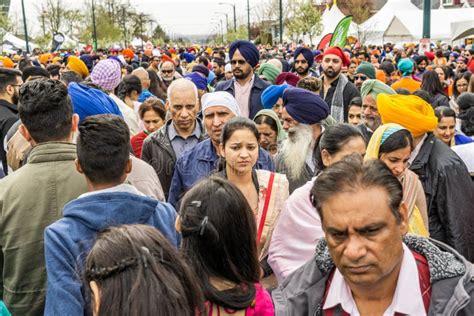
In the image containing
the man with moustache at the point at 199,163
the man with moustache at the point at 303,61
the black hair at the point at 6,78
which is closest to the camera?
the man with moustache at the point at 199,163

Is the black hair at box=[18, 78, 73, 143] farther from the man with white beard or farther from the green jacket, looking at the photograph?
the man with white beard

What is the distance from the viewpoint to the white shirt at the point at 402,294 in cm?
221

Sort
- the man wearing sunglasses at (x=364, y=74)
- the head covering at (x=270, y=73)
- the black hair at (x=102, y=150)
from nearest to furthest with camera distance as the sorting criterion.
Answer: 1. the black hair at (x=102, y=150)
2. the head covering at (x=270, y=73)
3. the man wearing sunglasses at (x=364, y=74)

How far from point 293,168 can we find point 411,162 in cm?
92

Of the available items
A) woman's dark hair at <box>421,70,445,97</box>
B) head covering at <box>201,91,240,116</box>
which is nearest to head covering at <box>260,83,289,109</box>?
head covering at <box>201,91,240,116</box>

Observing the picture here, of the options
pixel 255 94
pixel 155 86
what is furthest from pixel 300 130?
pixel 155 86

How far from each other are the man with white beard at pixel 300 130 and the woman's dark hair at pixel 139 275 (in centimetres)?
303

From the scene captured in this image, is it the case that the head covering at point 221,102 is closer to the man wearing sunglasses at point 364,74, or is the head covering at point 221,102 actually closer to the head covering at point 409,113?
the head covering at point 409,113

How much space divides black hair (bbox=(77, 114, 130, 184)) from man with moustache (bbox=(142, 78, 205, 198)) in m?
2.14

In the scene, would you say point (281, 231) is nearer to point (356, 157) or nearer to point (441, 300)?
point (356, 157)

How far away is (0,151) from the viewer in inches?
260

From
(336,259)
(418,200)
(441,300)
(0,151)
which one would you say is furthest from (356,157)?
(0,151)

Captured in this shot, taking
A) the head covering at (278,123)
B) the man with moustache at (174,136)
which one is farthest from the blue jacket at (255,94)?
the man with moustache at (174,136)

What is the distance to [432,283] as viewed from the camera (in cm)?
220
